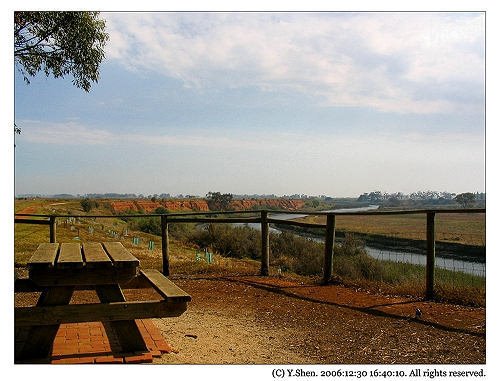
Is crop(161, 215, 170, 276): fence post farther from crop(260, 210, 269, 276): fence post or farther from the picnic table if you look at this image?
the picnic table

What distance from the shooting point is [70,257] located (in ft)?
11.5

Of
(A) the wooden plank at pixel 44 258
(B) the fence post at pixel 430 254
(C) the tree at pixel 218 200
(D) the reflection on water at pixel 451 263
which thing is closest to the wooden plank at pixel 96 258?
(A) the wooden plank at pixel 44 258

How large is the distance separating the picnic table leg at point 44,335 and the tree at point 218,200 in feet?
109

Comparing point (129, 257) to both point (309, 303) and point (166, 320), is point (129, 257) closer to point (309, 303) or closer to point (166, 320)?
point (166, 320)

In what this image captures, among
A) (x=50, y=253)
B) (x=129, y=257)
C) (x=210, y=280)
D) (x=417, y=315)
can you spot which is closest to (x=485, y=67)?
(x=417, y=315)

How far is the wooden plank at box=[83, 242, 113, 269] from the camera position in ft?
10.9

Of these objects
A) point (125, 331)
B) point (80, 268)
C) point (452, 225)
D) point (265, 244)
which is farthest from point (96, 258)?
point (452, 225)

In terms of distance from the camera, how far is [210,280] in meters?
7.26

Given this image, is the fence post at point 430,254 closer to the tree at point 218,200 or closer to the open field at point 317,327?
the open field at point 317,327

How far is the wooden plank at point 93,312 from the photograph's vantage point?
10.6 ft

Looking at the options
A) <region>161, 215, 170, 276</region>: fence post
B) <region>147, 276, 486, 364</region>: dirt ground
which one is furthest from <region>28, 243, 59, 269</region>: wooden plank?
<region>161, 215, 170, 276</region>: fence post

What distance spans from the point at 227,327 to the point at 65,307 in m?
1.81

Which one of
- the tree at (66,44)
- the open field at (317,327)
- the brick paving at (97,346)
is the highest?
the tree at (66,44)

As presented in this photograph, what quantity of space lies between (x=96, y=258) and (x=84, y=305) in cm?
36
